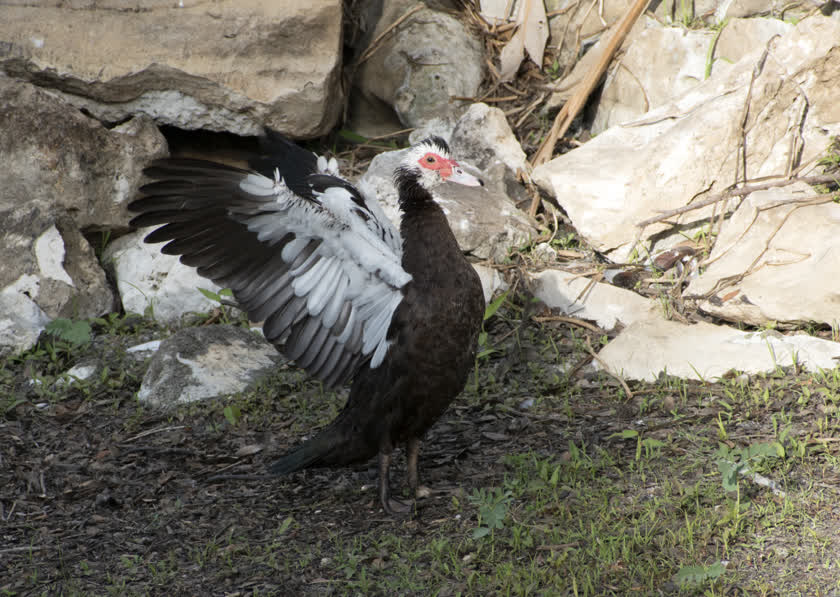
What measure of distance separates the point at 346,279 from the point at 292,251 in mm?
244

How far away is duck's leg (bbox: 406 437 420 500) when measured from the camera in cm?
390

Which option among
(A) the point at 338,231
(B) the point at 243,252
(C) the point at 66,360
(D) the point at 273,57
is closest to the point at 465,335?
(A) the point at 338,231

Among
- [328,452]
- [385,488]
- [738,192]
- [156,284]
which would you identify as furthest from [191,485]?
[738,192]

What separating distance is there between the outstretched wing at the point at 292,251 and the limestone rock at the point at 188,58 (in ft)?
8.08

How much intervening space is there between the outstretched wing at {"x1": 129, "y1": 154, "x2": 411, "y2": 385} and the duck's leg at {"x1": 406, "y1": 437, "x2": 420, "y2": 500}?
407 millimetres

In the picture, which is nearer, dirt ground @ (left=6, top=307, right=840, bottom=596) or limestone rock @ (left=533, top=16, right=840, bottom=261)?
dirt ground @ (left=6, top=307, right=840, bottom=596)

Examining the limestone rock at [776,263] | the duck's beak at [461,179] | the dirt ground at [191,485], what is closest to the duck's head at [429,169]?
the duck's beak at [461,179]

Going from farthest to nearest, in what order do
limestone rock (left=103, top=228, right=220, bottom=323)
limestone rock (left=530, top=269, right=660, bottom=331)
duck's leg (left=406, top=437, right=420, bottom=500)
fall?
limestone rock (left=103, top=228, right=220, bottom=323) → limestone rock (left=530, top=269, right=660, bottom=331) → duck's leg (left=406, top=437, right=420, bottom=500)

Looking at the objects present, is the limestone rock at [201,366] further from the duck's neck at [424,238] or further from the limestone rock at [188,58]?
the limestone rock at [188,58]

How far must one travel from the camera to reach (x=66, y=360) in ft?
17.5

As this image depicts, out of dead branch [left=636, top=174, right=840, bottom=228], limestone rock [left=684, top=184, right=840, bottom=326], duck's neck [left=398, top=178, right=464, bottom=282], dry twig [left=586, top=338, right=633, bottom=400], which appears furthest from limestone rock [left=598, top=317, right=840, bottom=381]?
duck's neck [left=398, top=178, right=464, bottom=282]

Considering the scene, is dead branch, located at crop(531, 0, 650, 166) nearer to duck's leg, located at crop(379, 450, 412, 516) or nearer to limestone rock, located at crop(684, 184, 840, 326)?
limestone rock, located at crop(684, 184, 840, 326)

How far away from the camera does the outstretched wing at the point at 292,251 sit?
355 cm

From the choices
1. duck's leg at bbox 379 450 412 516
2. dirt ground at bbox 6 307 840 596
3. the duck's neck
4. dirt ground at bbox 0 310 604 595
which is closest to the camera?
dirt ground at bbox 6 307 840 596
